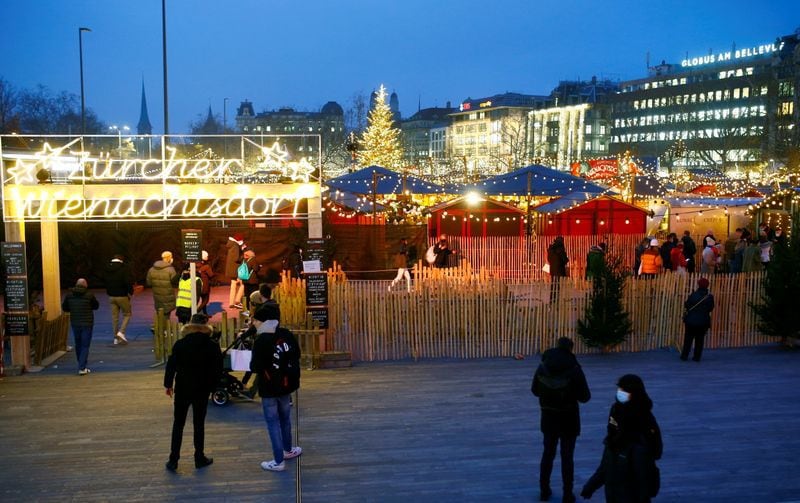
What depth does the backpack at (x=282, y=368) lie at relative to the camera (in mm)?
6770

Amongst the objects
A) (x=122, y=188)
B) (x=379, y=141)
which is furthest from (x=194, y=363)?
(x=379, y=141)

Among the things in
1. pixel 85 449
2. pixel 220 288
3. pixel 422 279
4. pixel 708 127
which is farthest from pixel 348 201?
pixel 708 127

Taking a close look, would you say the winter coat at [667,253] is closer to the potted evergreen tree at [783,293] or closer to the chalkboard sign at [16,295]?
the potted evergreen tree at [783,293]

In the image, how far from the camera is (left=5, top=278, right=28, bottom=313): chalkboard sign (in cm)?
1088

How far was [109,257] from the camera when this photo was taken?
19922mm

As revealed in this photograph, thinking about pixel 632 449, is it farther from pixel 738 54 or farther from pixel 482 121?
pixel 482 121

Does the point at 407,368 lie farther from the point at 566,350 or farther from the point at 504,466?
the point at 566,350

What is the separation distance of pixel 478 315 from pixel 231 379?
4376 mm

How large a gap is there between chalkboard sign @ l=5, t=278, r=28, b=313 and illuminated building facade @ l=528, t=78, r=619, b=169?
108076mm

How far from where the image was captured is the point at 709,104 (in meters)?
95.1

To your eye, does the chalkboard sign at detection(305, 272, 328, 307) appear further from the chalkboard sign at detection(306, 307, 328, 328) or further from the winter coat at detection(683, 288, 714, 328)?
the winter coat at detection(683, 288, 714, 328)

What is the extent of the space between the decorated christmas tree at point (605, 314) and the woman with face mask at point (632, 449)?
7.01m

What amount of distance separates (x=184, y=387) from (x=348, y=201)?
21308 mm

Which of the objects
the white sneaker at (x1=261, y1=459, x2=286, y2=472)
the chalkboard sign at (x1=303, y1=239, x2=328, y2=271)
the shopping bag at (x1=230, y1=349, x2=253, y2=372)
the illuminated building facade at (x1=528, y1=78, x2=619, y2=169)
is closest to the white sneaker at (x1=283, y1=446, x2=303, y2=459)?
the white sneaker at (x1=261, y1=459, x2=286, y2=472)
